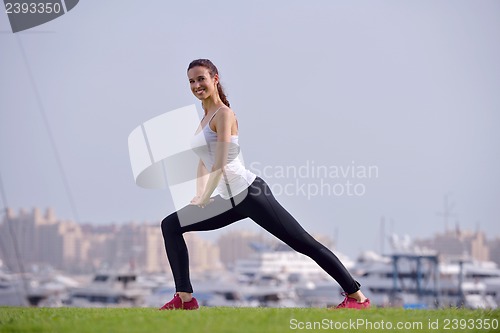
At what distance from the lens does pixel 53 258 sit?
445 ft

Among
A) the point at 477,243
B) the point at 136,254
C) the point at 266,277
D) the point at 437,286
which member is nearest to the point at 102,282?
the point at 266,277

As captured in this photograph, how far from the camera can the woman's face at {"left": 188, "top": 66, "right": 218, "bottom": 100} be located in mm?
6848

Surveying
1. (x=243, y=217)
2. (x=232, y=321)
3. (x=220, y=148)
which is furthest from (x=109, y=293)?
(x=232, y=321)

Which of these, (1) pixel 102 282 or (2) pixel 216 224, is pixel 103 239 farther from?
(2) pixel 216 224

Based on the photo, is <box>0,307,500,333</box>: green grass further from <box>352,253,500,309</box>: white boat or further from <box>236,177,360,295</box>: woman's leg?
<box>352,253,500,309</box>: white boat

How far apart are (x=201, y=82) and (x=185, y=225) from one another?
1.14 metres

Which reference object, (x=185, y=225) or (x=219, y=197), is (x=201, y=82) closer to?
(x=219, y=197)

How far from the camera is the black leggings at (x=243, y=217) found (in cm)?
670

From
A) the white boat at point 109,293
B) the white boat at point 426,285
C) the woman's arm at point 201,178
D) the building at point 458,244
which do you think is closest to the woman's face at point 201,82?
the woman's arm at point 201,178

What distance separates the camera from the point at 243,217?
6.79 m

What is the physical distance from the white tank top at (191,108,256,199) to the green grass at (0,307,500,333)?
0.97 m

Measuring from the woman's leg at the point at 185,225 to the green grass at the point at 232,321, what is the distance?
38cm

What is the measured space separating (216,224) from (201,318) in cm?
88

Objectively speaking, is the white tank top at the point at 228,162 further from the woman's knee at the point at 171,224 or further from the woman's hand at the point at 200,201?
the woman's knee at the point at 171,224
